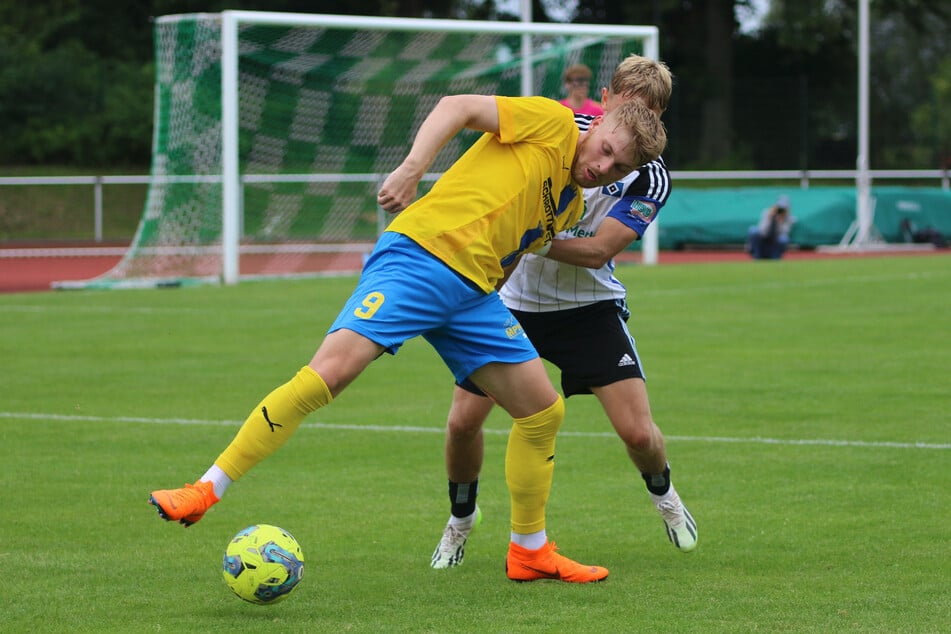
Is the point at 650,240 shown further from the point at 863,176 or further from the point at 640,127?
the point at 640,127

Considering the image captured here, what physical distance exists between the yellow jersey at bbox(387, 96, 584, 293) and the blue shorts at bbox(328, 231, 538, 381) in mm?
55

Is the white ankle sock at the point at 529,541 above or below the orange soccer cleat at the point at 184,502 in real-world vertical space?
below

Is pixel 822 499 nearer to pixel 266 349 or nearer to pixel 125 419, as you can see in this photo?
pixel 125 419

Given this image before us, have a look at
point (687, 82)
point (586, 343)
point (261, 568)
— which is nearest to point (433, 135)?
point (586, 343)

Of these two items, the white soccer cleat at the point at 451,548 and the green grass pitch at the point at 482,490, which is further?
the white soccer cleat at the point at 451,548

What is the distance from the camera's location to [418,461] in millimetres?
7715

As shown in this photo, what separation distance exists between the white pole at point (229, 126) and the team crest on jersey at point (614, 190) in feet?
43.6

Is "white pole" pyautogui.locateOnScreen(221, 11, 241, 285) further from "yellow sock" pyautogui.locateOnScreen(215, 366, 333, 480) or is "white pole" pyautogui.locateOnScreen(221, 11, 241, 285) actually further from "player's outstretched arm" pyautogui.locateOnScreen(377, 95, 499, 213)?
"yellow sock" pyautogui.locateOnScreen(215, 366, 333, 480)

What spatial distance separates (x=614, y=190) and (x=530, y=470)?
3.92 feet

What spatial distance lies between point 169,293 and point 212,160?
2.31 meters

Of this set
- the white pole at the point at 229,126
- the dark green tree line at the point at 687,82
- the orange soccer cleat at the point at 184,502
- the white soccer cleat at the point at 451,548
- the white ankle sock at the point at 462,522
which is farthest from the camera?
the dark green tree line at the point at 687,82

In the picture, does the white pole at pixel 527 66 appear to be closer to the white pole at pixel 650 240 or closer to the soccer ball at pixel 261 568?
the white pole at pixel 650 240

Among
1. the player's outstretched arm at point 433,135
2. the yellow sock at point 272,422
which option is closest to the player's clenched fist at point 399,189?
the player's outstretched arm at point 433,135

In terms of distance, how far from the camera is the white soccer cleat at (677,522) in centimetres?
569
